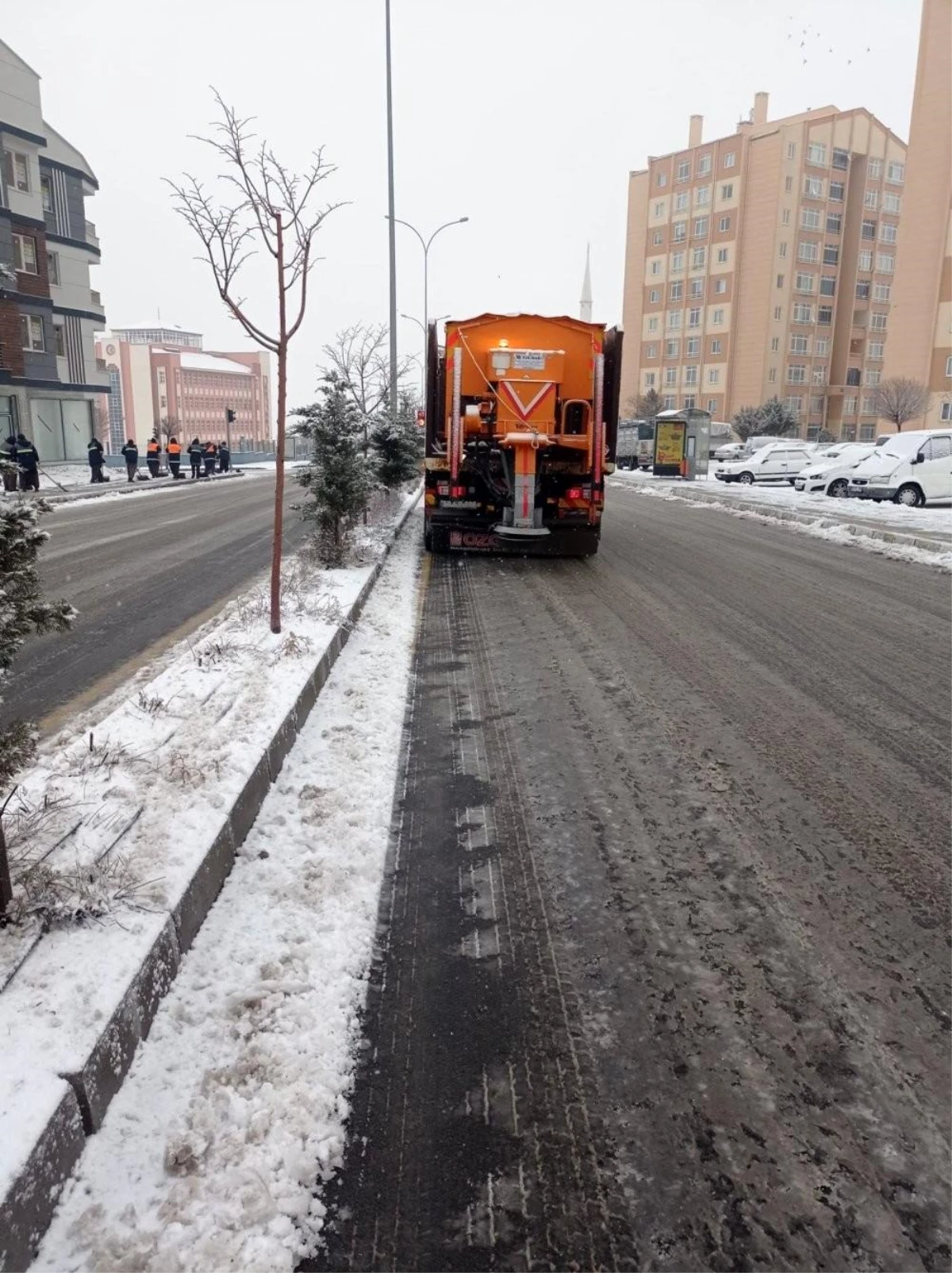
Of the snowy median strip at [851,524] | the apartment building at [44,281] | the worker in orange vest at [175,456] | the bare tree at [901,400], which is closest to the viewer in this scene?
the snowy median strip at [851,524]

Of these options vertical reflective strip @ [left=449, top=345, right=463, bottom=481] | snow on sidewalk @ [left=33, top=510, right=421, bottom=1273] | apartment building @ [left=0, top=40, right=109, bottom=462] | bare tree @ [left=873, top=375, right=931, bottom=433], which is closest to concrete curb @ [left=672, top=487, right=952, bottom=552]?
vertical reflective strip @ [left=449, top=345, right=463, bottom=481]

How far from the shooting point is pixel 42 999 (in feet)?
7.88

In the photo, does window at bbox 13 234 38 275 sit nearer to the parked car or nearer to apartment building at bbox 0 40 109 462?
apartment building at bbox 0 40 109 462

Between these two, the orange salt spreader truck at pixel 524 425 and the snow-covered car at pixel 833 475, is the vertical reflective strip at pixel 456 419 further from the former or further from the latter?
the snow-covered car at pixel 833 475

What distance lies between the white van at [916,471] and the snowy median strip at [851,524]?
2.58 feet

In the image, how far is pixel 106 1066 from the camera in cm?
232

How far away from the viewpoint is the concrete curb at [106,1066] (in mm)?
1864

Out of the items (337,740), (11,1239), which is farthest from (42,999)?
(337,740)

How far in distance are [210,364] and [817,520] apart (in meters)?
138

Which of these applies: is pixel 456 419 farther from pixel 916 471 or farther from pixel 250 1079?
pixel 916 471

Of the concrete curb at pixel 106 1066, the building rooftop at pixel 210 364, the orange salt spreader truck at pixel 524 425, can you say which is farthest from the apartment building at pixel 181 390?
the concrete curb at pixel 106 1066

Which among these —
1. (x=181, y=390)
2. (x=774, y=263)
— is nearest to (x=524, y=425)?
(x=774, y=263)

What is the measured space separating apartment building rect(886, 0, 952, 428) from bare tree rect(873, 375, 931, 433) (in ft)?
8.30

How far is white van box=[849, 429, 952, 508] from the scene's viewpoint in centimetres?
2270
